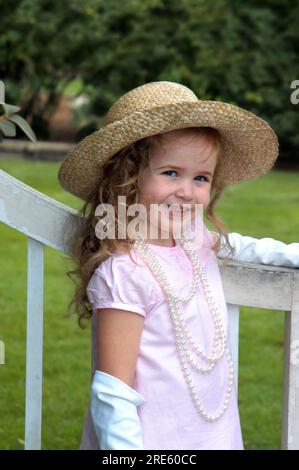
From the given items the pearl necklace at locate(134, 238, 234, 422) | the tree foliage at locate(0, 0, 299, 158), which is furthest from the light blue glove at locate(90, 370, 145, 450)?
the tree foliage at locate(0, 0, 299, 158)

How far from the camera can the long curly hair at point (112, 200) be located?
6.46ft

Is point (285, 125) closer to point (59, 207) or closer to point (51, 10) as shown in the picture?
point (51, 10)

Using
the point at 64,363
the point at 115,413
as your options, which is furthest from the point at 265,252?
the point at 64,363

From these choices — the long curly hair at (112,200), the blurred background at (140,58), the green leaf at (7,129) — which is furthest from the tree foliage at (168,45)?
the long curly hair at (112,200)

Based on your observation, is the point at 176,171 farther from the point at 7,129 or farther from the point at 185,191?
the point at 7,129

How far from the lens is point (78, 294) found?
2.07 metres

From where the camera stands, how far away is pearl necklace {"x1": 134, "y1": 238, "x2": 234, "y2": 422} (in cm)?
194

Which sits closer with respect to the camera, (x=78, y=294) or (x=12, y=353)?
(x=78, y=294)

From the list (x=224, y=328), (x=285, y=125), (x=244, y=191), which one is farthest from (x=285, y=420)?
(x=285, y=125)

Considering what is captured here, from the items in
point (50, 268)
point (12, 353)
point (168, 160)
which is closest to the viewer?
point (168, 160)

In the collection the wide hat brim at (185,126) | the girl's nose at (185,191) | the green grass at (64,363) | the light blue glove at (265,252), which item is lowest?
the green grass at (64,363)

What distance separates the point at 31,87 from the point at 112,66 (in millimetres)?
1138

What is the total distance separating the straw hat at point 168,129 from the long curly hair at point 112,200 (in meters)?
0.03

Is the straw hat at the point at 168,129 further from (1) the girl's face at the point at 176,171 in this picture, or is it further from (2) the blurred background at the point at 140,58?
(2) the blurred background at the point at 140,58
